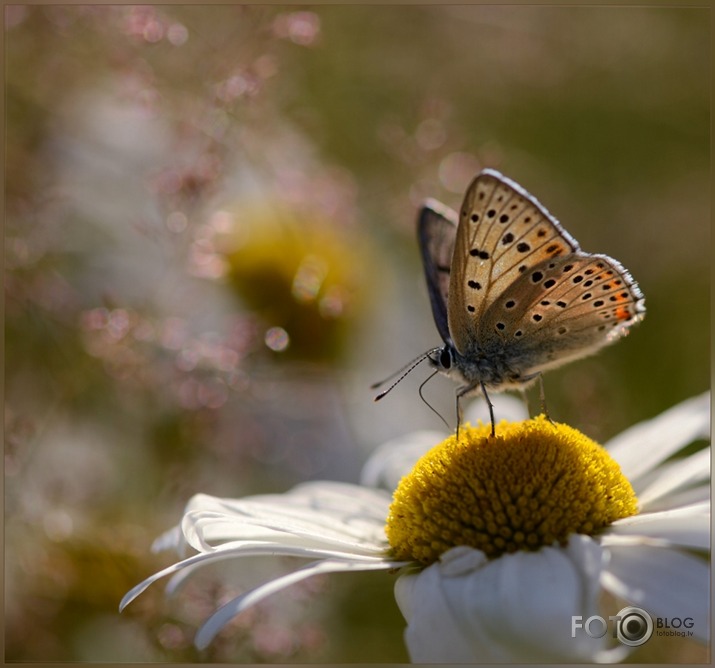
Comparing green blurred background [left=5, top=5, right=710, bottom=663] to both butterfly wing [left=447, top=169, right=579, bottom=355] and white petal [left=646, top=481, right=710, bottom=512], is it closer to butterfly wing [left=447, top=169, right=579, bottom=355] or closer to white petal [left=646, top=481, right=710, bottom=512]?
white petal [left=646, top=481, right=710, bottom=512]

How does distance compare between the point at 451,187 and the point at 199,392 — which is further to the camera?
the point at 451,187

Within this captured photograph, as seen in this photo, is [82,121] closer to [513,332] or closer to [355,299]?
[355,299]

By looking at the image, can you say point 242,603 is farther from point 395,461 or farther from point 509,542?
point 395,461

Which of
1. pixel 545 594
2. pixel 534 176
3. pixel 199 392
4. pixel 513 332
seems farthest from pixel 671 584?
pixel 534 176

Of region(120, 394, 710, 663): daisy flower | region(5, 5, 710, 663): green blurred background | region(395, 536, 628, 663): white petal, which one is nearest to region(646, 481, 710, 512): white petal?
region(120, 394, 710, 663): daisy flower

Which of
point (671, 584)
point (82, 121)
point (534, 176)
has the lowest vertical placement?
point (671, 584)

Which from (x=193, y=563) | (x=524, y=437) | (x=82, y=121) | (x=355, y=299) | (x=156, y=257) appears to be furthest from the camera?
(x=355, y=299)
